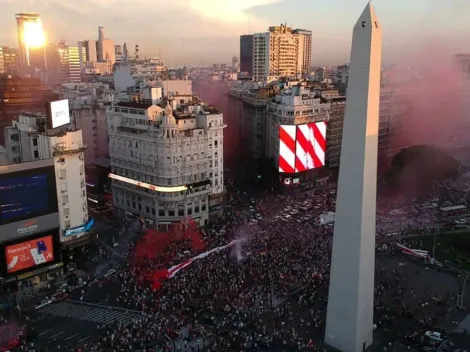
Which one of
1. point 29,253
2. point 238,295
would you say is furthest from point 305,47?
point 238,295

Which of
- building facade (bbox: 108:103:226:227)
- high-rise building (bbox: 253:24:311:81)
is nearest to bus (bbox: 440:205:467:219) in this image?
building facade (bbox: 108:103:226:227)

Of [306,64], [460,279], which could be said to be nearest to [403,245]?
[460,279]

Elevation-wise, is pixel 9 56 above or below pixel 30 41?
below

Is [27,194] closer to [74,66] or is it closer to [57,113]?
[57,113]

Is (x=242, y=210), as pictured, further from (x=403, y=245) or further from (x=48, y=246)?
(x=48, y=246)

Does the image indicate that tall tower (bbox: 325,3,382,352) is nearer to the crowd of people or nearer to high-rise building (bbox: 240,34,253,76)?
the crowd of people
